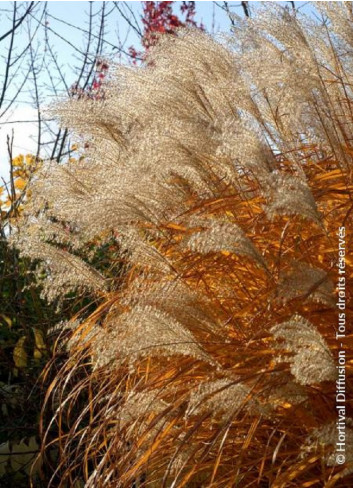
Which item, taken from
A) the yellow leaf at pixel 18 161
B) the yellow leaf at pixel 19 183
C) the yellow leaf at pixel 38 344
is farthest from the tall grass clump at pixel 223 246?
the yellow leaf at pixel 18 161

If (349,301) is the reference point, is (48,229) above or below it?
above

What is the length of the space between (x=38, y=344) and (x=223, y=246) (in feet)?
6.70

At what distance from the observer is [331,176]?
2.60 meters

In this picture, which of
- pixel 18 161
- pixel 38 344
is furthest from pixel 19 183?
pixel 38 344

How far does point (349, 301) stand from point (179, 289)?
49 cm

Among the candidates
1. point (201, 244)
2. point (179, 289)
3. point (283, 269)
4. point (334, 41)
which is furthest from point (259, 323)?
point (334, 41)

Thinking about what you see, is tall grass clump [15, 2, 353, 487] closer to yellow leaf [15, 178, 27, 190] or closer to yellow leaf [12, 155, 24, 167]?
Answer: yellow leaf [15, 178, 27, 190]

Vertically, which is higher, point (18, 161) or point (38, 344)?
point (18, 161)

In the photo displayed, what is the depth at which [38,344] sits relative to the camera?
155 inches

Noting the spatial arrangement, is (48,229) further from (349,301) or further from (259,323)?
(349,301)

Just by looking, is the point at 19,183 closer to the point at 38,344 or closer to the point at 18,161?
the point at 18,161

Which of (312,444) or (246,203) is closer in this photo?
(312,444)

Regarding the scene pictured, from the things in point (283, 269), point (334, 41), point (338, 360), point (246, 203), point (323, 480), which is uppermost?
point (334, 41)

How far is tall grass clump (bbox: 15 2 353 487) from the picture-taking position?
7.18 feet
